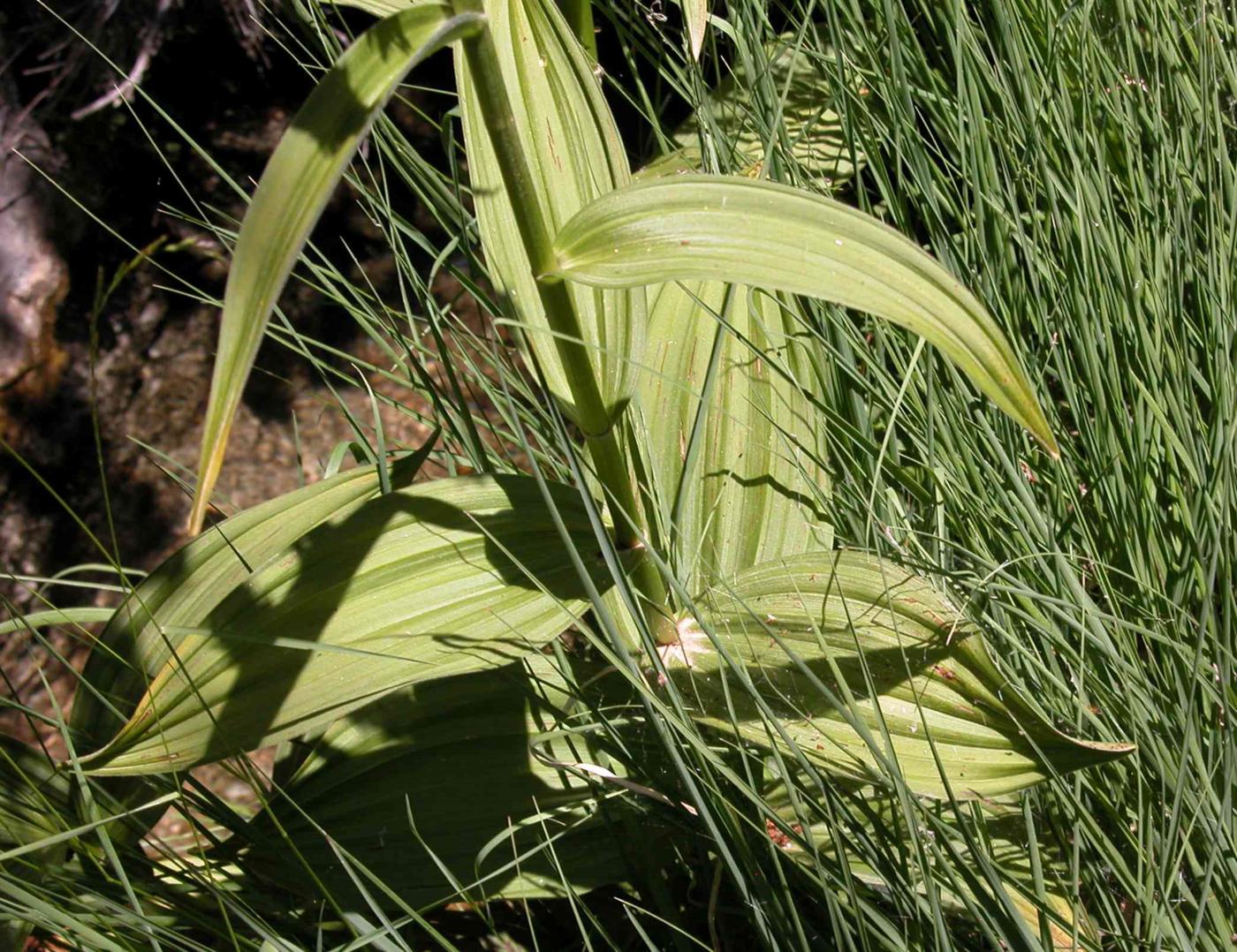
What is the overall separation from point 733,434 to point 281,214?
517mm

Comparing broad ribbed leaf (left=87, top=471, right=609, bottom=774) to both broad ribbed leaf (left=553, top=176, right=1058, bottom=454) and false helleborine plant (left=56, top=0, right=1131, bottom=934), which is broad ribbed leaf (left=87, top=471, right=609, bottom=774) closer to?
false helleborine plant (left=56, top=0, right=1131, bottom=934)

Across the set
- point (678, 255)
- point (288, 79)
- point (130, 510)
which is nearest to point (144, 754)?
point (678, 255)

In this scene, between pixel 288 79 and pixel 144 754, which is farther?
pixel 288 79

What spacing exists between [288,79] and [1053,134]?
1.94 m

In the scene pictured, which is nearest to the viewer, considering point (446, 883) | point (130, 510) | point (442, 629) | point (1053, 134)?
point (442, 629)

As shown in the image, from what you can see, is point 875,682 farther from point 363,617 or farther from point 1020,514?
point 363,617

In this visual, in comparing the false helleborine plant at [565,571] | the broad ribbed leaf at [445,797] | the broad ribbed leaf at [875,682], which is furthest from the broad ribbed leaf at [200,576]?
the broad ribbed leaf at [875,682]

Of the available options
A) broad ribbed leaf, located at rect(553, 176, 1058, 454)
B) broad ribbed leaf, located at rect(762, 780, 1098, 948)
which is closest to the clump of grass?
broad ribbed leaf, located at rect(762, 780, 1098, 948)

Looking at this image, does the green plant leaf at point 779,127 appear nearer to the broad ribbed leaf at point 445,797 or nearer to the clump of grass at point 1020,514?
the clump of grass at point 1020,514

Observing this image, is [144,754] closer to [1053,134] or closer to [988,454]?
[988,454]

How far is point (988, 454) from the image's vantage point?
0.87 meters

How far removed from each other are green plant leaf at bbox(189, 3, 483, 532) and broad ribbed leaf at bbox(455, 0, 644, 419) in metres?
0.23

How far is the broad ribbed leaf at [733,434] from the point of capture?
0.85m

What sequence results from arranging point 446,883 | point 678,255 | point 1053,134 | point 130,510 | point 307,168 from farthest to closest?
point 130,510, point 1053,134, point 446,883, point 678,255, point 307,168
